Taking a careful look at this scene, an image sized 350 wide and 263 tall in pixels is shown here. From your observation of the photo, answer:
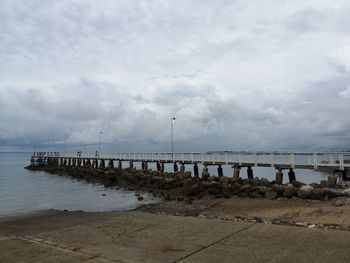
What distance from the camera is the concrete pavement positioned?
5352 millimetres

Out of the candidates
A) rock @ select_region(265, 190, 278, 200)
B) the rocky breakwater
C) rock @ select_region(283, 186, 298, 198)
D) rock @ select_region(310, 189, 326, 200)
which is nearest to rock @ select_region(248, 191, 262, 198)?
the rocky breakwater

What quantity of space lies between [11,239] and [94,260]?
2.65m

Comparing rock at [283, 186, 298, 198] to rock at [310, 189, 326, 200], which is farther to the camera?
rock at [283, 186, 298, 198]

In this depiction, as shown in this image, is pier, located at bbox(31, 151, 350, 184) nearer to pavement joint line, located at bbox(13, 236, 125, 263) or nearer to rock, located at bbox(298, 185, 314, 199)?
rock, located at bbox(298, 185, 314, 199)

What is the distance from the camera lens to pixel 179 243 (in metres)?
6.16

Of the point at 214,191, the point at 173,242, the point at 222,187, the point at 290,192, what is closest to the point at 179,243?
the point at 173,242

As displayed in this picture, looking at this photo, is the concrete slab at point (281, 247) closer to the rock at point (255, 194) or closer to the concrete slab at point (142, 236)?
the concrete slab at point (142, 236)

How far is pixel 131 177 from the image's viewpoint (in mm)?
33281

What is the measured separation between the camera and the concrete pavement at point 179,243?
535 centimetres

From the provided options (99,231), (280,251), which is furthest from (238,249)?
(99,231)

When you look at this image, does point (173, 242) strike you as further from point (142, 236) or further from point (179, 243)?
point (142, 236)

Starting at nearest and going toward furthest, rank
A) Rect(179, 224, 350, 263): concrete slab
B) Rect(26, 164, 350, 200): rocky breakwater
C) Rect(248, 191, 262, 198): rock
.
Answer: Rect(179, 224, 350, 263): concrete slab → Rect(26, 164, 350, 200): rocky breakwater → Rect(248, 191, 262, 198): rock

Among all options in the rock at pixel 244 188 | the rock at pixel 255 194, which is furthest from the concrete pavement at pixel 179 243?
the rock at pixel 244 188

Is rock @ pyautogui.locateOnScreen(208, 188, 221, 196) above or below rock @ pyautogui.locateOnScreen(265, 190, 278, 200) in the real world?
below
